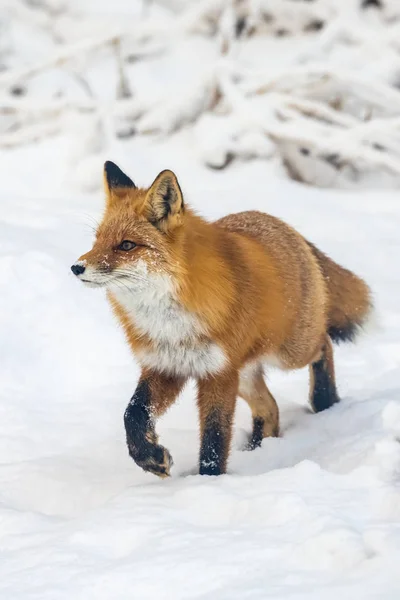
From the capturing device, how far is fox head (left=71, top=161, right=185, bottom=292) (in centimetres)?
321

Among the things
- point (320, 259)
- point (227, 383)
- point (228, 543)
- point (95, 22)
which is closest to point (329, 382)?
point (320, 259)

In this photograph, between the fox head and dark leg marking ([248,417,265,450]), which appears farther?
dark leg marking ([248,417,265,450])

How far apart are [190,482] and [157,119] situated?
6264 millimetres

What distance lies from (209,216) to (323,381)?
298cm

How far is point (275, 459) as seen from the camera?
3.80 m

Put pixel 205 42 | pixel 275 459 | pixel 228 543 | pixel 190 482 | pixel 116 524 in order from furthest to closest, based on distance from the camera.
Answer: pixel 205 42 < pixel 275 459 < pixel 190 482 < pixel 116 524 < pixel 228 543

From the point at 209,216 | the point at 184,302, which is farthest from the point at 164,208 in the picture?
the point at 209,216

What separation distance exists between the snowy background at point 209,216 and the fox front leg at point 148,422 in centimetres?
11

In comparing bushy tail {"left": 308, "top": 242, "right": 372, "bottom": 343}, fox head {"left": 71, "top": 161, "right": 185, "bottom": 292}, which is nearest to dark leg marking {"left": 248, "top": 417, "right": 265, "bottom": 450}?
bushy tail {"left": 308, "top": 242, "right": 372, "bottom": 343}

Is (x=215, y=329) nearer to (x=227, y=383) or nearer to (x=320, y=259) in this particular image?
(x=227, y=383)

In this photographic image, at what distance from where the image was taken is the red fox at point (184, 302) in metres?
3.31

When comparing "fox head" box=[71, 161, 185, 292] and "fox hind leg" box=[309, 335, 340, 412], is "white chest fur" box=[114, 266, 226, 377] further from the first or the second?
"fox hind leg" box=[309, 335, 340, 412]

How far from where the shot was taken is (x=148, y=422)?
3461 mm

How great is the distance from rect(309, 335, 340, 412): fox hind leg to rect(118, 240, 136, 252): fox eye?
5.16ft
